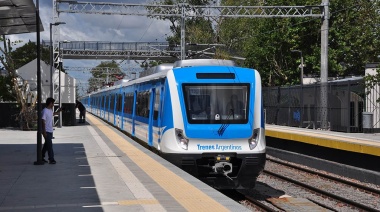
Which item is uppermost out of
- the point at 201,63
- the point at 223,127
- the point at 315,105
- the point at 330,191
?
the point at 201,63

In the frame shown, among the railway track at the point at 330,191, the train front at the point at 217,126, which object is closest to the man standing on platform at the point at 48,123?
the train front at the point at 217,126

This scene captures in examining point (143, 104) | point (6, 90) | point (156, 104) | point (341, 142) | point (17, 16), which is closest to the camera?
point (17, 16)

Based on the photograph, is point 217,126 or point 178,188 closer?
point 178,188

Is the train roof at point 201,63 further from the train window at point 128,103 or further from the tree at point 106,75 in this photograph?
the tree at point 106,75

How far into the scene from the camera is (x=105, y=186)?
37.5 feet

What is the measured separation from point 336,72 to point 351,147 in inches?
1179

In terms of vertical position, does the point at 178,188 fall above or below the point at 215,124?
below

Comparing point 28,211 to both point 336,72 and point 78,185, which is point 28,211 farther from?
point 336,72

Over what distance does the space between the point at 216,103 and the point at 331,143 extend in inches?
297

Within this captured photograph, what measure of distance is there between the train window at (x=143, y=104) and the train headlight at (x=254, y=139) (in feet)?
17.5

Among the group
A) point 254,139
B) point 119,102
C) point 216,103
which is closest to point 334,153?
point 254,139

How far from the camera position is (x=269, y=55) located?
48719 millimetres

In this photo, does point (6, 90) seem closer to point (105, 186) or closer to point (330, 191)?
point (330, 191)

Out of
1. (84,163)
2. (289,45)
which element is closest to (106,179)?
(84,163)
